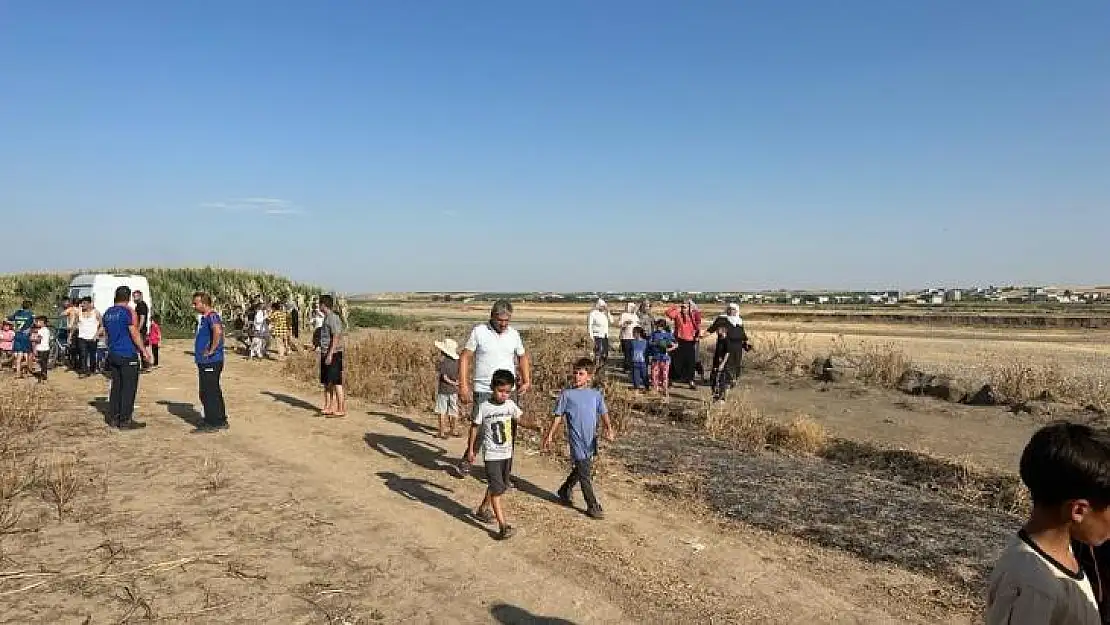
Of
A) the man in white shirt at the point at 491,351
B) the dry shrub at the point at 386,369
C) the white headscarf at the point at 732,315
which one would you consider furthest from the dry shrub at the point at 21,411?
the white headscarf at the point at 732,315

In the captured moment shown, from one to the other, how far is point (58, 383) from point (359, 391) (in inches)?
221

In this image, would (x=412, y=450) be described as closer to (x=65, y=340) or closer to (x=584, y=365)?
(x=584, y=365)

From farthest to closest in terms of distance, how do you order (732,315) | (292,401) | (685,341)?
(685,341) < (732,315) < (292,401)

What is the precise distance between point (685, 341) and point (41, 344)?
1291cm

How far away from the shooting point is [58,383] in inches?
544

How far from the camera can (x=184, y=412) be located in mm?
11445

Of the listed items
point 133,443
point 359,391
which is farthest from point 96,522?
point 359,391

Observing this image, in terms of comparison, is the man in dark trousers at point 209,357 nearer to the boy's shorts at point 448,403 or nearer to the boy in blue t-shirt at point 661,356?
the boy's shorts at point 448,403

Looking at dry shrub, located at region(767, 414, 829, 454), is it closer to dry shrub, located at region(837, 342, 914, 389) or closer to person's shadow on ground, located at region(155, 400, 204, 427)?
dry shrub, located at region(837, 342, 914, 389)

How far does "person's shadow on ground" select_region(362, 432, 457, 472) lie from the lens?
8.87m

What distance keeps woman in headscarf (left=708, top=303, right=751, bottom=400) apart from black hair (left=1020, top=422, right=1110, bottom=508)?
12.4m

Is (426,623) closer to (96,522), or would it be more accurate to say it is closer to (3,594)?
(3,594)

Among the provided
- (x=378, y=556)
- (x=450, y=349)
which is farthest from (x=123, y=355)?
(x=378, y=556)

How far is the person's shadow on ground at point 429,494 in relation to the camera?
6.87 metres
